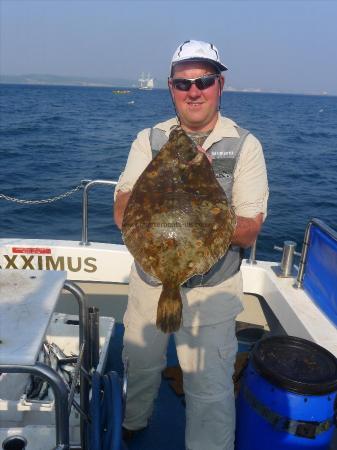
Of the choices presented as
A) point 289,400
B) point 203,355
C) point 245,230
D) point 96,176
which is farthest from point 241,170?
point 96,176

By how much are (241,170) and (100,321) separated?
2.31m

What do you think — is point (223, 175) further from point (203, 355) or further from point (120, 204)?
point (203, 355)

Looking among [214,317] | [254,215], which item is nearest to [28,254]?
[214,317]

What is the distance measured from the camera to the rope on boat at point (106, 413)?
1898mm

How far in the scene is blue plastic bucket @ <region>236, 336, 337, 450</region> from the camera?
2777 mm

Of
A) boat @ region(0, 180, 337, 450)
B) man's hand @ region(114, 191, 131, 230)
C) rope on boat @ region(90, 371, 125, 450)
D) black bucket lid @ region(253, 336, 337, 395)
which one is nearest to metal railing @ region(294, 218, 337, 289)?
boat @ region(0, 180, 337, 450)

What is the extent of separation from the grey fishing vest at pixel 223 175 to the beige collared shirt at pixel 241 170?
30mm

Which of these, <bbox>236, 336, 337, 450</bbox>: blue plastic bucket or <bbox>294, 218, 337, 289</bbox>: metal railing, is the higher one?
<bbox>294, 218, 337, 289</bbox>: metal railing

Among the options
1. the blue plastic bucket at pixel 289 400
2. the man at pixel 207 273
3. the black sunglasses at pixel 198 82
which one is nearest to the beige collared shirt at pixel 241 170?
the man at pixel 207 273

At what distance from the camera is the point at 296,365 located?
2.97 metres

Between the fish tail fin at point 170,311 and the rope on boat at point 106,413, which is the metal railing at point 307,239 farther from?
the rope on boat at point 106,413

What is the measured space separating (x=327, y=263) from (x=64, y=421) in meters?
2.89

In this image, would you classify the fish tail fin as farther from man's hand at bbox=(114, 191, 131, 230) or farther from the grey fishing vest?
man's hand at bbox=(114, 191, 131, 230)

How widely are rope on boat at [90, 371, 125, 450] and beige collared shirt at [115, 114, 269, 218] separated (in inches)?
47.8
